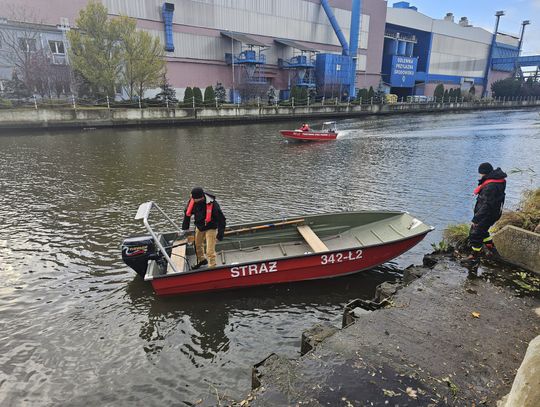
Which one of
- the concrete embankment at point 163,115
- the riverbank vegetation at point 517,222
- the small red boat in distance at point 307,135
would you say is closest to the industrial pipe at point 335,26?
the concrete embankment at point 163,115

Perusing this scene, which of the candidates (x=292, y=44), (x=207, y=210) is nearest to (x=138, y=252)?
(x=207, y=210)

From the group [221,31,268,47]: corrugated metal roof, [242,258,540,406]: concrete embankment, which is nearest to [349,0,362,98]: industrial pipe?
[221,31,268,47]: corrugated metal roof

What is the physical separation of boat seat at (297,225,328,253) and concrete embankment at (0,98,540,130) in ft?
100

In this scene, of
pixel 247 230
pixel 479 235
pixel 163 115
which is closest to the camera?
pixel 479 235

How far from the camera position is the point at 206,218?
7215 mm

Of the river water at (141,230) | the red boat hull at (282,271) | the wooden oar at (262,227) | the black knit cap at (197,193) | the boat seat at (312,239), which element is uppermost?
the black knit cap at (197,193)

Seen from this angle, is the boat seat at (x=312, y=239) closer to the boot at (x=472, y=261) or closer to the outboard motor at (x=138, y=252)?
the boot at (x=472, y=261)

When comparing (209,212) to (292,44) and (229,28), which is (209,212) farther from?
(292,44)

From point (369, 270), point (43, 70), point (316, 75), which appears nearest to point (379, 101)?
point (316, 75)

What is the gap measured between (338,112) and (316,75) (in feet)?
31.0

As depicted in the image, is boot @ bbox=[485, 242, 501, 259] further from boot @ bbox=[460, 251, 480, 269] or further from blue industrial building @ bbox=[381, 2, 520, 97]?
blue industrial building @ bbox=[381, 2, 520, 97]

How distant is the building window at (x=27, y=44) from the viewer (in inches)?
1355

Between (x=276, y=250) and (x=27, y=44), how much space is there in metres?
39.5

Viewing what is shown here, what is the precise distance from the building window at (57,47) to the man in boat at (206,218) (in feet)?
135
